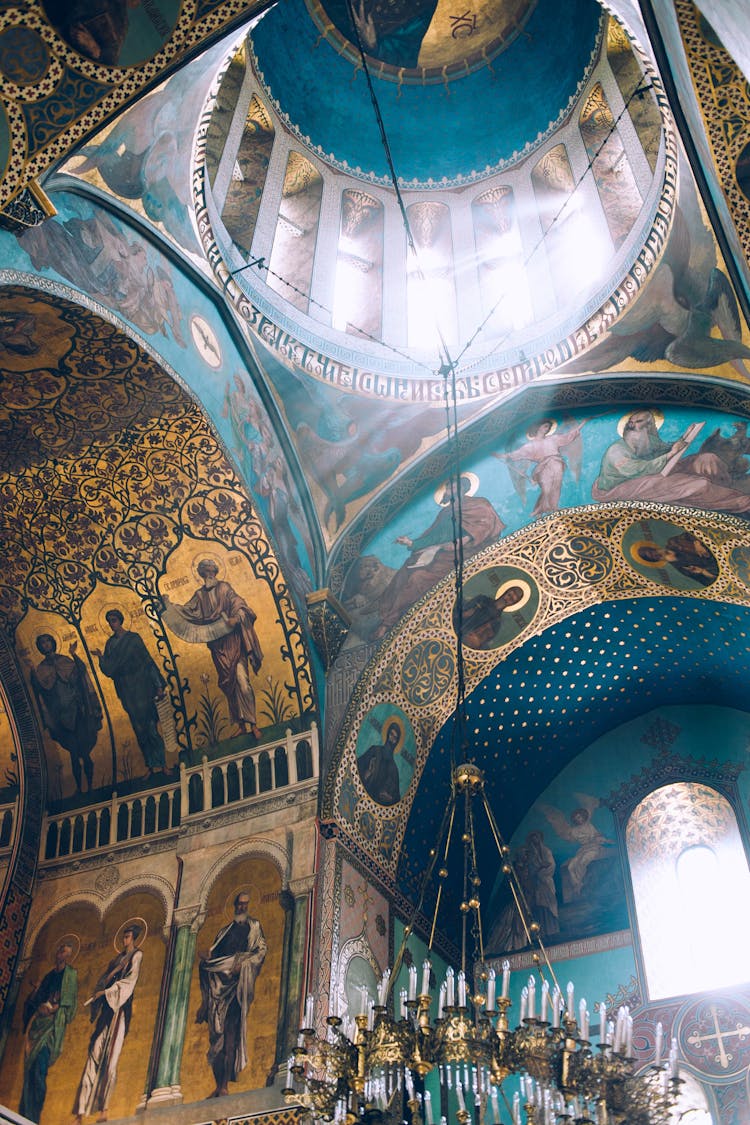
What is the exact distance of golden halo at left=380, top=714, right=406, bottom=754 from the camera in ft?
35.2

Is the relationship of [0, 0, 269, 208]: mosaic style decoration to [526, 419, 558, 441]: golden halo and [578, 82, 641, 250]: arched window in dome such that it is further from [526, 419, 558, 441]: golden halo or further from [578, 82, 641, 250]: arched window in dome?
[578, 82, 641, 250]: arched window in dome

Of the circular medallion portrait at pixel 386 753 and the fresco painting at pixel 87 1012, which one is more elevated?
the circular medallion portrait at pixel 386 753

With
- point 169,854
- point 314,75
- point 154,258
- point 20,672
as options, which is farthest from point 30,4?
point 169,854

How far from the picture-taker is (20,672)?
10.9 meters

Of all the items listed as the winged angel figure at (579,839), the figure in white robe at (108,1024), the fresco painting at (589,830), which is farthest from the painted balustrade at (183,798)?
the winged angel figure at (579,839)

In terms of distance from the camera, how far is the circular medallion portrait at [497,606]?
428 inches

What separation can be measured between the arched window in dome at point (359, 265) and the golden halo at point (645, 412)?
279 cm

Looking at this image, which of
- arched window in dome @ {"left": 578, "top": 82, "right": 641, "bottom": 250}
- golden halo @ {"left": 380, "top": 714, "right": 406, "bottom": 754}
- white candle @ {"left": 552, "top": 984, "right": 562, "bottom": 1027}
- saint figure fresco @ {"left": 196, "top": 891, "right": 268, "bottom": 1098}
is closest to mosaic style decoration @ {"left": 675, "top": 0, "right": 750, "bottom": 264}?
arched window in dome @ {"left": 578, "top": 82, "right": 641, "bottom": 250}

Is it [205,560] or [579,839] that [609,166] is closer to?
[205,560]

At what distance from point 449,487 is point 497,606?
A: 1.26 m

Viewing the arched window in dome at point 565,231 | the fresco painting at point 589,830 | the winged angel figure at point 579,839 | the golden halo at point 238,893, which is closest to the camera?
the golden halo at point 238,893

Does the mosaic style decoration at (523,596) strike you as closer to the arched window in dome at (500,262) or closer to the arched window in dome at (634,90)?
the arched window in dome at (500,262)

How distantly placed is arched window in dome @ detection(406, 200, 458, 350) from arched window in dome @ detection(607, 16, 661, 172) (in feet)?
7.69

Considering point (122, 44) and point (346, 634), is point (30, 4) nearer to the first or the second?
point (122, 44)
